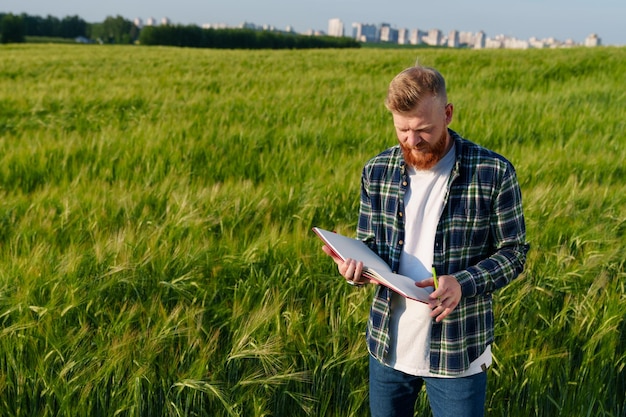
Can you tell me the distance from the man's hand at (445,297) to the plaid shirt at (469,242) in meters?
0.04

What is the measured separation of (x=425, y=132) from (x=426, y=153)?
0.19 ft

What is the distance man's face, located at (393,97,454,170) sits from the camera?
1.29 m

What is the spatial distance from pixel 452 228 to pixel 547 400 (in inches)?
33.2

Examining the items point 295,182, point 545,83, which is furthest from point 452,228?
point 545,83

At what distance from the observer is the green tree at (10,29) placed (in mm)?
56938

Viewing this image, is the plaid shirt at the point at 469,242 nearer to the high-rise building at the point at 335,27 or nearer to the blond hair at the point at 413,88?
the blond hair at the point at 413,88

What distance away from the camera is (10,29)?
188ft

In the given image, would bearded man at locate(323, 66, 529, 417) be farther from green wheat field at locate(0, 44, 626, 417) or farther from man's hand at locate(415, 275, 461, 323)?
green wheat field at locate(0, 44, 626, 417)

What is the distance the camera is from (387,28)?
18550 cm

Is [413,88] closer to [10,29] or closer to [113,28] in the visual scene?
[10,29]

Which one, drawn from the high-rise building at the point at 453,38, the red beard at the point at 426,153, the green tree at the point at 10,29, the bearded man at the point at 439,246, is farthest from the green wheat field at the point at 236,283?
the high-rise building at the point at 453,38

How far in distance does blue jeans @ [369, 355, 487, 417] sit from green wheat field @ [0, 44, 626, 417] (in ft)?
0.84

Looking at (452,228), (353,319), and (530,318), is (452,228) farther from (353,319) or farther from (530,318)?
→ (530,318)

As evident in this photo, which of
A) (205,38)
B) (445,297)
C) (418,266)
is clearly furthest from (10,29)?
(445,297)
